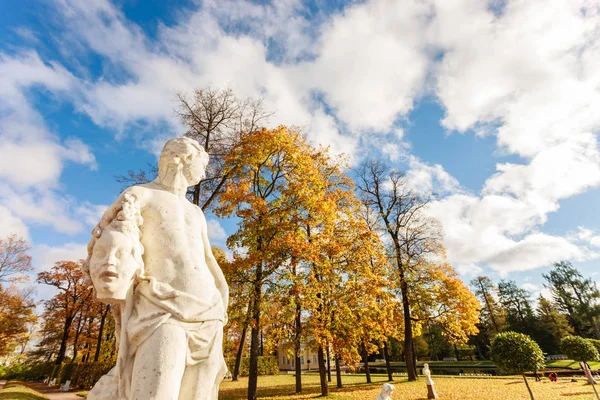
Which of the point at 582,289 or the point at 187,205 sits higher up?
the point at 582,289

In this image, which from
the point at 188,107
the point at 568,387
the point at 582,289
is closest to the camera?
the point at 188,107

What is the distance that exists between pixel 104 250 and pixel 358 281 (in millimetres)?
12386

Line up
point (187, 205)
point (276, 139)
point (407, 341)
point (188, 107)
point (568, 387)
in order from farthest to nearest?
point (407, 341)
point (568, 387)
point (188, 107)
point (276, 139)
point (187, 205)

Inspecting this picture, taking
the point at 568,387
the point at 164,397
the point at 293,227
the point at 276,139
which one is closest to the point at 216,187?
the point at 276,139

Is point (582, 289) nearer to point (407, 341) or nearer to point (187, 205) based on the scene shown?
point (407, 341)

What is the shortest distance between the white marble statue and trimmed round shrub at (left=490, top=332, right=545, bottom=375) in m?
14.4

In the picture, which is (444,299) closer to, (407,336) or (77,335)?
(407,336)

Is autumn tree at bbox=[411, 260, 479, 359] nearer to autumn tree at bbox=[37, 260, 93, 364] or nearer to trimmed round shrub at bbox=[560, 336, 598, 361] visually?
trimmed round shrub at bbox=[560, 336, 598, 361]

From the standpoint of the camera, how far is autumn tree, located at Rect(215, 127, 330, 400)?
11.5 m

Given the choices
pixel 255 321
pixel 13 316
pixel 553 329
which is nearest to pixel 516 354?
pixel 255 321

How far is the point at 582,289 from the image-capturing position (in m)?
37.5

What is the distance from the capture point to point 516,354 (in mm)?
12414

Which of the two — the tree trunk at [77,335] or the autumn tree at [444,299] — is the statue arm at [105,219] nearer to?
the autumn tree at [444,299]

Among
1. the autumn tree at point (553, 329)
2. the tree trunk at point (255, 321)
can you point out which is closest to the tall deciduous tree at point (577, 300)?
the autumn tree at point (553, 329)
